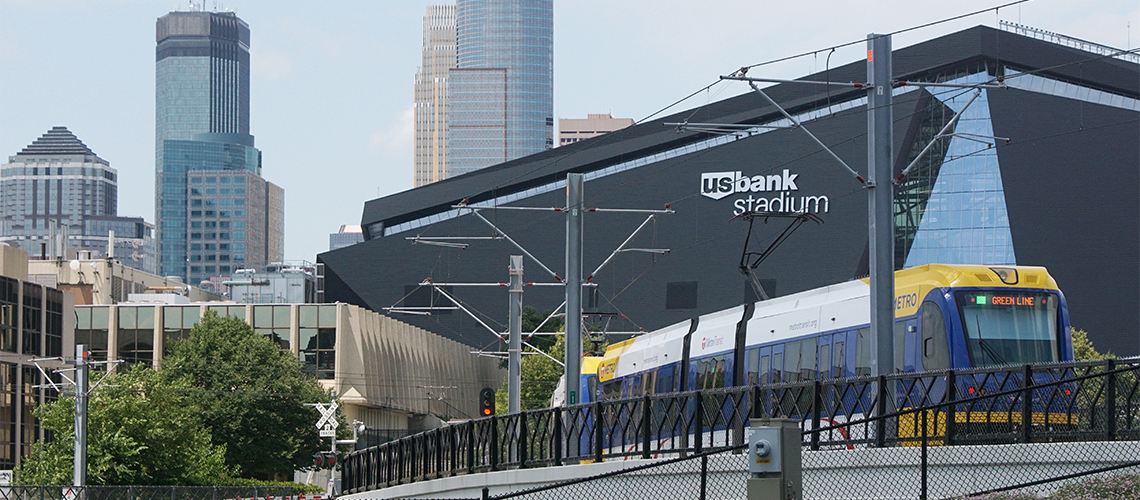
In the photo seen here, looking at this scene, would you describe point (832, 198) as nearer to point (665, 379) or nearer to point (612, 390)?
point (612, 390)

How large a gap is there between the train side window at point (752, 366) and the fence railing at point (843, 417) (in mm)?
4503

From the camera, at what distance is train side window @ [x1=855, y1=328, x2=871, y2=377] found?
2414cm

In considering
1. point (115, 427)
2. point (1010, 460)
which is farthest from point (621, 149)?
point (1010, 460)

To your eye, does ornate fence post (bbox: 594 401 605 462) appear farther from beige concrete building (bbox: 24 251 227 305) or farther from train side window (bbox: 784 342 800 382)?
beige concrete building (bbox: 24 251 227 305)

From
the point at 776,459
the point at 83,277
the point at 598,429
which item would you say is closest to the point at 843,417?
the point at 598,429

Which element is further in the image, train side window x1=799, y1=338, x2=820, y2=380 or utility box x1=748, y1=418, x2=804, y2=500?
train side window x1=799, y1=338, x2=820, y2=380

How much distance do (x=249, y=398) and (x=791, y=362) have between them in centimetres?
4776

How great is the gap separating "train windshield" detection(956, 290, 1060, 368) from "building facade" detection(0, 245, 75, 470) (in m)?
59.3

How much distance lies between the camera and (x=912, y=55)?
95.3 meters

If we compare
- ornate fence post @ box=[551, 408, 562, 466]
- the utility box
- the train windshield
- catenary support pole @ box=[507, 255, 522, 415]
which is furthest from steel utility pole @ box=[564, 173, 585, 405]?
the utility box

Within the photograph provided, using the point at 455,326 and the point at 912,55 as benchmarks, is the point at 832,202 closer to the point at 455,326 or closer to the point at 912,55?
the point at 912,55

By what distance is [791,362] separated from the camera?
26078 mm

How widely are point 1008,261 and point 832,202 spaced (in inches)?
465

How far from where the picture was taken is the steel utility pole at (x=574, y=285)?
1196 inches
